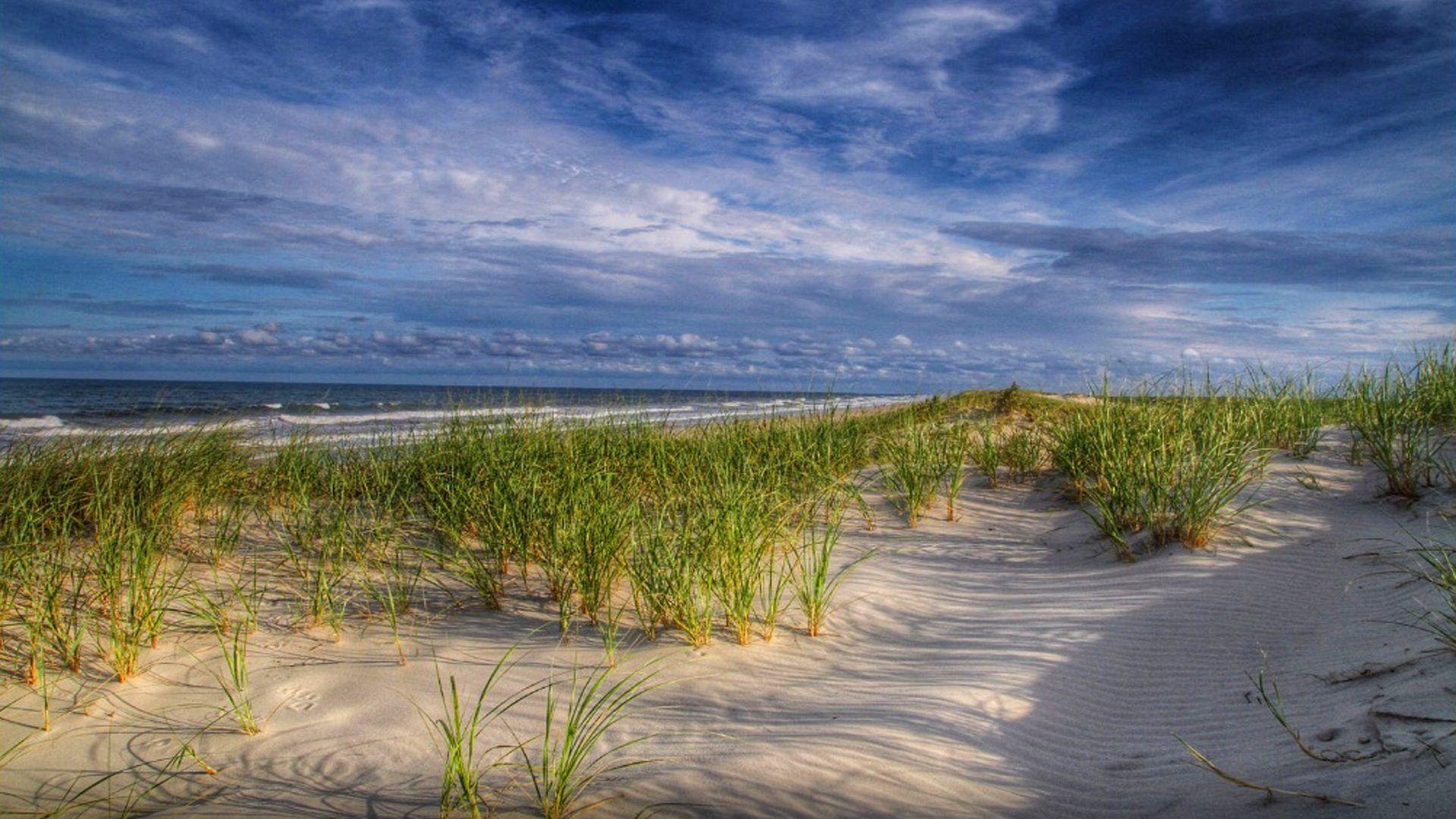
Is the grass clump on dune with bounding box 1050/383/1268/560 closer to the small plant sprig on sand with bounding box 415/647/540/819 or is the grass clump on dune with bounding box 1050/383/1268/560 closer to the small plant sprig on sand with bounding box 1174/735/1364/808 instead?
the small plant sprig on sand with bounding box 1174/735/1364/808

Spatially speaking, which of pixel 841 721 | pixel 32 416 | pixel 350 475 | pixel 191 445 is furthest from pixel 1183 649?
pixel 32 416

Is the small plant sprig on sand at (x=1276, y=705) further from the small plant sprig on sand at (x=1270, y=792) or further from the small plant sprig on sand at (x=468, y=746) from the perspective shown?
the small plant sprig on sand at (x=468, y=746)

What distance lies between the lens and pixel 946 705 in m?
3.47

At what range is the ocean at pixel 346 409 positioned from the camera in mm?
7910

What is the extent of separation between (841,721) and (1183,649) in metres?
1.95

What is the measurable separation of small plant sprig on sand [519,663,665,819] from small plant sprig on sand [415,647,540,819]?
138 millimetres

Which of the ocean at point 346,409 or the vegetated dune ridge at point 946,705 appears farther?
the ocean at point 346,409

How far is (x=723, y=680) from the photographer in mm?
3762

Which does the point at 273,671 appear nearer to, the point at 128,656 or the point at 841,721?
the point at 128,656

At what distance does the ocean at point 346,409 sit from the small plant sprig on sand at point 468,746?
153 inches

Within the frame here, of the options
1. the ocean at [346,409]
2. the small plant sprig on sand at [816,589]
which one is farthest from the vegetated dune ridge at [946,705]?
the ocean at [346,409]

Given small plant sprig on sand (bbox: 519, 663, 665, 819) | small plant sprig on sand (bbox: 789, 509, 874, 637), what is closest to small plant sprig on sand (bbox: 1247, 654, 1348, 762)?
small plant sprig on sand (bbox: 789, 509, 874, 637)


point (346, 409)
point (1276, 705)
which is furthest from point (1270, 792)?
point (346, 409)

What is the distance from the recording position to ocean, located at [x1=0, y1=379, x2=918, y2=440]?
791 cm
